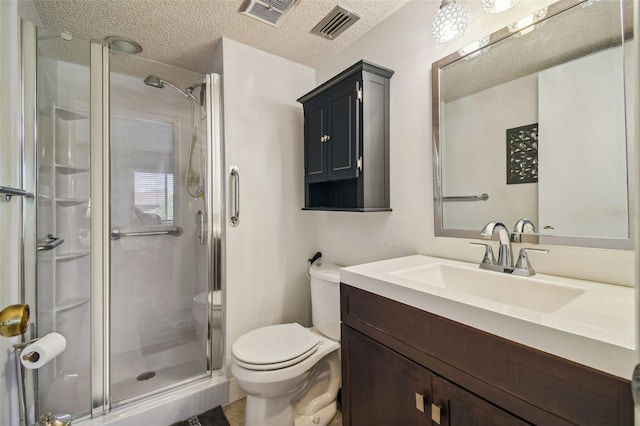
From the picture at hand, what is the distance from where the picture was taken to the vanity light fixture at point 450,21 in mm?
1141

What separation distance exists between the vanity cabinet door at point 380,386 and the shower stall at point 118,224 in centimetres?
100

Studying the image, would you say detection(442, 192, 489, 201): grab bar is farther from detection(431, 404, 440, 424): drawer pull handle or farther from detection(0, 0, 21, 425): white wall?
detection(0, 0, 21, 425): white wall

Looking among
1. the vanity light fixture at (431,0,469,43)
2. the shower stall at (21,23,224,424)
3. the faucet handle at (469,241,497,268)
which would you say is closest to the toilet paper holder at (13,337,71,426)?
the shower stall at (21,23,224,424)

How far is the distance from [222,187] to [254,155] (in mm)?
309

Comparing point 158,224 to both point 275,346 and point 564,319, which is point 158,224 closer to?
point 275,346

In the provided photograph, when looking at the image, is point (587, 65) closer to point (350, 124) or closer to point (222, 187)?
point (350, 124)

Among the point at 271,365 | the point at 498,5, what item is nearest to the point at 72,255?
the point at 271,365

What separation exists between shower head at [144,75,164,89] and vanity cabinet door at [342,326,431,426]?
2.05 metres

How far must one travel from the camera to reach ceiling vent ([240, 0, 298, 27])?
4.68ft

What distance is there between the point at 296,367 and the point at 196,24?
1.98m

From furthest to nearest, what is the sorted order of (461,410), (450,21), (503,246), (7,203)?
(450,21)
(503,246)
(7,203)
(461,410)

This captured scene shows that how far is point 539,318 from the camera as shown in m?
0.59

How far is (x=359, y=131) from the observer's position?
4.82 feet

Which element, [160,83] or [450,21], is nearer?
[450,21]
